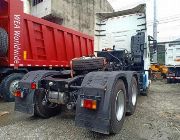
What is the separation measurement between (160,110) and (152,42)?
300cm

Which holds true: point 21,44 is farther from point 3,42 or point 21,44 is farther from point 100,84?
point 100,84

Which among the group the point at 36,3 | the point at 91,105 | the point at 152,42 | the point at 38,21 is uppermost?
the point at 36,3

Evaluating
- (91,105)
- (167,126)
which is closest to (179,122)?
(167,126)

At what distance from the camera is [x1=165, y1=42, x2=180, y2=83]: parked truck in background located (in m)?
15.6

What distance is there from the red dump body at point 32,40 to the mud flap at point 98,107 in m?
4.48

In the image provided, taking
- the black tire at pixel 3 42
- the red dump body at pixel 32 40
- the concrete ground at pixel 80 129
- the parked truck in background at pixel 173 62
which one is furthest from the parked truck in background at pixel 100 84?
the parked truck in background at pixel 173 62

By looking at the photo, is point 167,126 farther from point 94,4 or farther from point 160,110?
point 94,4

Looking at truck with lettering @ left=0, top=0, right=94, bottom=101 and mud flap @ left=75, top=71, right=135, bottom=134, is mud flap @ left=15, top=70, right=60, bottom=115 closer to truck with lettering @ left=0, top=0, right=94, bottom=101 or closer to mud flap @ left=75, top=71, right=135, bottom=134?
mud flap @ left=75, top=71, right=135, bottom=134

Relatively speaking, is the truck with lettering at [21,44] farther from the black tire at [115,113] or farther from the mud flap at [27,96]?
the black tire at [115,113]

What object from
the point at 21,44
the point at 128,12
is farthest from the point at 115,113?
the point at 128,12

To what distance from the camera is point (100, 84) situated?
14.6 feet

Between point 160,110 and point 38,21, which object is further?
point 38,21

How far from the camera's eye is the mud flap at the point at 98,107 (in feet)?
13.9

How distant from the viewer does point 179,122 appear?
18.4 ft
